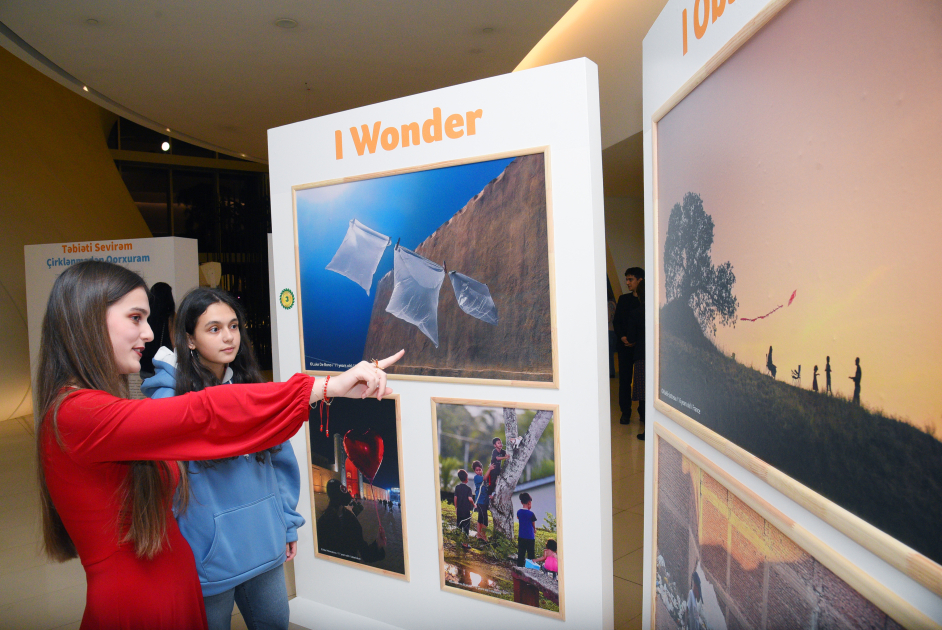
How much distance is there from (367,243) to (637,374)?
4797mm

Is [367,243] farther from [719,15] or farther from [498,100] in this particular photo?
[719,15]

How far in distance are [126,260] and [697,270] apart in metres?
6.98

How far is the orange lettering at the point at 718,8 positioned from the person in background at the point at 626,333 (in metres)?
4.92

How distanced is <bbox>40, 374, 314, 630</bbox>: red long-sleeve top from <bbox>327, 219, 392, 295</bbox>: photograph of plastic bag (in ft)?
4.33

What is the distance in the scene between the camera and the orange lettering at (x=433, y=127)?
7.62 ft

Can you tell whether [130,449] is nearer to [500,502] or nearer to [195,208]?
[500,502]

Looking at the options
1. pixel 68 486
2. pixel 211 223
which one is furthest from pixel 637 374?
pixel 211 223

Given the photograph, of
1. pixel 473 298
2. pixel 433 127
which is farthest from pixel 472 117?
pixel 473 298

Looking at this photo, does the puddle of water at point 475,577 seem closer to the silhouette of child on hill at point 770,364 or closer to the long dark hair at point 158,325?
the silhouette of child on hill at point 770,364

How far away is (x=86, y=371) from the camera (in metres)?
1.30

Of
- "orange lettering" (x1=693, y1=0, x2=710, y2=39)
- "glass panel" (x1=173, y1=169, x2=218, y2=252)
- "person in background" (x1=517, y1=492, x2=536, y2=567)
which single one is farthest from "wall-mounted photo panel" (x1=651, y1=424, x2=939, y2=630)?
"glass panel" (x1=173, y1=169, x2=218, y2=252)

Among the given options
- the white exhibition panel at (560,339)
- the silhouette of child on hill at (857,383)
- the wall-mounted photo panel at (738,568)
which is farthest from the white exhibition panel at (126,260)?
the silhouette of child on hill at (857,383)

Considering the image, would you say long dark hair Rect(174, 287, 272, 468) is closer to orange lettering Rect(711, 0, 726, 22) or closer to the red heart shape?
the red heart shape

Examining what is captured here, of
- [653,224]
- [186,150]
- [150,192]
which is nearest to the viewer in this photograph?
[653,224]
